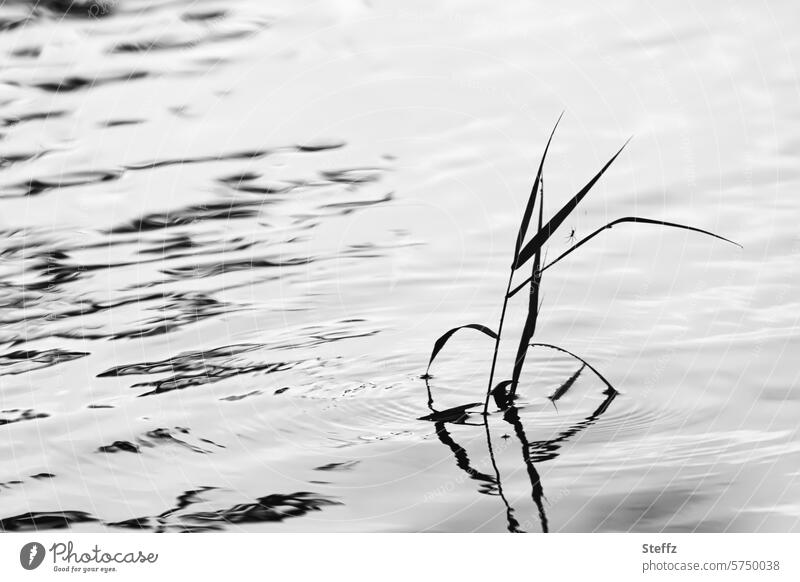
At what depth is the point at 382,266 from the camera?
3.61 metres

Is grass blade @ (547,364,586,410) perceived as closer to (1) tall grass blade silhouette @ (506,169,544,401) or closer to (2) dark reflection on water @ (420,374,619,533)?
(2) dark reflection on water @ (420,374,619,533)

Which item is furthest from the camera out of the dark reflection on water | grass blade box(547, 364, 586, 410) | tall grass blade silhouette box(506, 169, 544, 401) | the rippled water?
grass blade box(547, 364, 586, 410)

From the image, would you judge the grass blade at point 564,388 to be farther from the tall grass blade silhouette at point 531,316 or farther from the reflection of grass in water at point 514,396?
the tall grass blade silhouette at point 531,316

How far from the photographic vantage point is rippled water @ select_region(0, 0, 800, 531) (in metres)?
2.20

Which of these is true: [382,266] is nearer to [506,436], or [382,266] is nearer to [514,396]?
[514,396]

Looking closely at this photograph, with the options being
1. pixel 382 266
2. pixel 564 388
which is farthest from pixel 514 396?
pixel 382 266

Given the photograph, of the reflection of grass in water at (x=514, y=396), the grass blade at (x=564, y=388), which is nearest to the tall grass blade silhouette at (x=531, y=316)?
the reflection of grass in water at (x=514, y=396)

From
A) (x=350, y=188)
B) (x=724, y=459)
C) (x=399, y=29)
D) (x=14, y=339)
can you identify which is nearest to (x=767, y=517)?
(x=724, y=459)

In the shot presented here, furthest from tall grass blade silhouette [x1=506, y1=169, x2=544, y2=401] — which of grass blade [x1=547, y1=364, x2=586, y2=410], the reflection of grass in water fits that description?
grass blade [x1=547, y1=364, x2=586, y2=410]

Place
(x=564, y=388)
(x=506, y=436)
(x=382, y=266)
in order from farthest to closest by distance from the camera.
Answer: (x=382, y=266)
(x=564, y=388)
(x=506, y=436)

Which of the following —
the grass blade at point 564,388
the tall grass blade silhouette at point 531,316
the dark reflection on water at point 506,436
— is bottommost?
the grass blade at point 564,388

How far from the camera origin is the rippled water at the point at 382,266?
7.22 ft

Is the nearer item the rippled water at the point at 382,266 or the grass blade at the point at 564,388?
the rippled water at the point at 382,266

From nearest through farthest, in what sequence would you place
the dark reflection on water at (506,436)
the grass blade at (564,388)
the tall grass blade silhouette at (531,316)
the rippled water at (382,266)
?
the dark reflection on water at (506,436)
the rippled water at (382,266)
the tall grass blade silhouette at (531,316)
the grass blade at (564,388)
